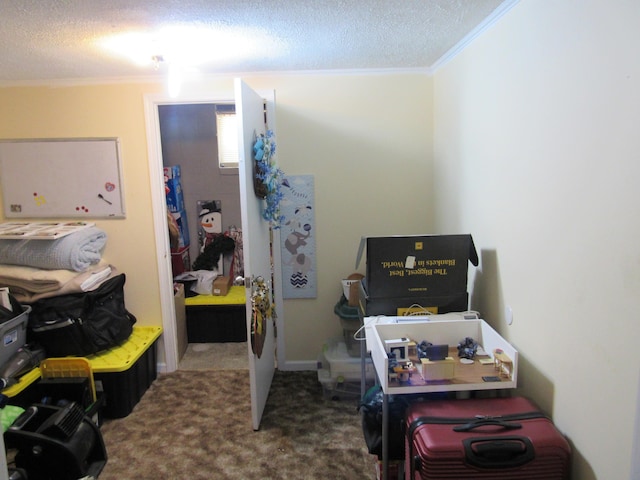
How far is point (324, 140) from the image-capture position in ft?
9.53

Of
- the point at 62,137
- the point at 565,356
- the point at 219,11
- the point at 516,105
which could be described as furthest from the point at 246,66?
the point at 565,356

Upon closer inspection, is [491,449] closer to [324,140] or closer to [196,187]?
[324,140]

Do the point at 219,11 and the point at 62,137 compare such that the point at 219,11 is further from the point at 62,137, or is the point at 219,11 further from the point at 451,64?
the point at 62,137

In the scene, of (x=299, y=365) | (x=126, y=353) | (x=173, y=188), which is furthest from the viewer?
(x=173, y=188)

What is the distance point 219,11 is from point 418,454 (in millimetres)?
1830

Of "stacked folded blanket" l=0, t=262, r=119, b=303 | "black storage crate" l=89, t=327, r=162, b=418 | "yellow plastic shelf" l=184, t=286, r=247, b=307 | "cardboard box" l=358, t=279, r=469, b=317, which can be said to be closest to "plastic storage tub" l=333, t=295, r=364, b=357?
"cardboard box" l=358, t=279, r=469, b=317

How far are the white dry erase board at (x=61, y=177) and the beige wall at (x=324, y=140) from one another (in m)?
0.07

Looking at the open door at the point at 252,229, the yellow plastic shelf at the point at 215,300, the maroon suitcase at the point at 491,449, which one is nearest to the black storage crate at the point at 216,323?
the yellow plastic shelf at the point at 215,300

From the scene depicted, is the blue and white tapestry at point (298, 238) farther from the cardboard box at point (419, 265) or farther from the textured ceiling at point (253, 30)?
the cardboard box at point (419, 265)

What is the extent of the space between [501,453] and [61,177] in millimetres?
3047

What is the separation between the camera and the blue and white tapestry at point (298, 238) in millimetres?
2945

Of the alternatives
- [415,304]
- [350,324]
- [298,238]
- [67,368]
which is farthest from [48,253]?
[415,304]

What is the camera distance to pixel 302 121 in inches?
114

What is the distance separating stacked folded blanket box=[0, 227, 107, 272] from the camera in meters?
2.62
